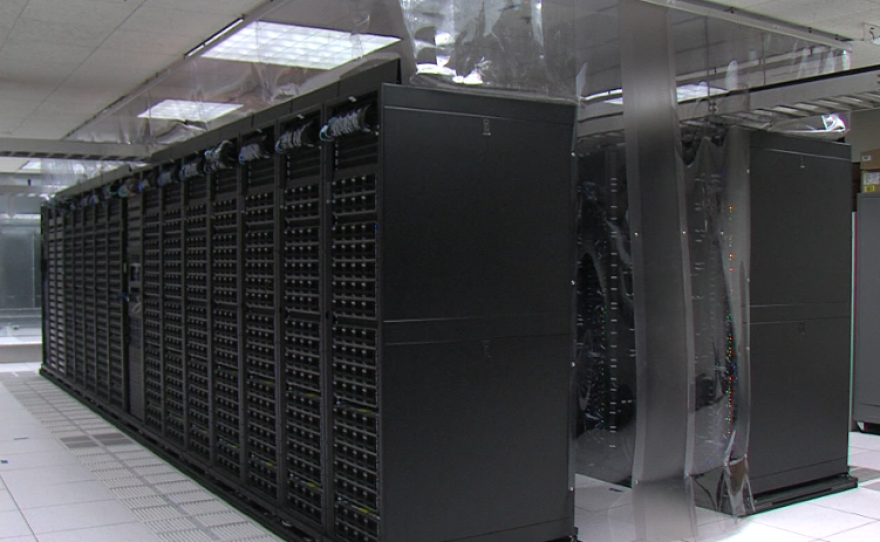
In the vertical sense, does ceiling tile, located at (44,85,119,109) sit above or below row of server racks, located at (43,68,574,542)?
above

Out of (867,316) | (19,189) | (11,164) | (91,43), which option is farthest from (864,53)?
(19,189)

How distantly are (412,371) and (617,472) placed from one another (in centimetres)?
202

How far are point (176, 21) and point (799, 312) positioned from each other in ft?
12.8

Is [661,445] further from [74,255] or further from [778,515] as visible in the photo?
[74,255]

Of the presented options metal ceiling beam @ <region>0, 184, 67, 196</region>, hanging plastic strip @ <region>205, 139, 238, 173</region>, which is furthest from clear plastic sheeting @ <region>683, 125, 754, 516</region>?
metal ceiling beam @ <region>0, 184, 67, 196</region>

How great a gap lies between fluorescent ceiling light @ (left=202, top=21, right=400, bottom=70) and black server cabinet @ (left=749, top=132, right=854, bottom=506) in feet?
8.17

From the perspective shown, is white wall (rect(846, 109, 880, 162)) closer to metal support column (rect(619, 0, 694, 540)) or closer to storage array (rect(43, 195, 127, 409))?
metal support column (rect(619, 0, 694, 540))

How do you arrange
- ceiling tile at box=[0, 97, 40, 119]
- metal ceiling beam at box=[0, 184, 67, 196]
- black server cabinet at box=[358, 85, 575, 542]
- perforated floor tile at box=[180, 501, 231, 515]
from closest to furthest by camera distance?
black server cabinet at box=[358, 85, 575, 542]
perforated floor tile at box=[180, 501, 231, 515]
ceiling tile at box=[0, 97, 40, 119]
metal ceiling beam at box=[0, 184, 67, 196]

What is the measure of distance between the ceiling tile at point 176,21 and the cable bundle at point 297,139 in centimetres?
131

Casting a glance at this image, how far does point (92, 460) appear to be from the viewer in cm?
526

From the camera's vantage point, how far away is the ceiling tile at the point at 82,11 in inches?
172

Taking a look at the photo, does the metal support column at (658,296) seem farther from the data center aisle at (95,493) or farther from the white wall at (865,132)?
the white wall at (865,132)

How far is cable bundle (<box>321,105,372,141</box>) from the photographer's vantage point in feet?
9.88

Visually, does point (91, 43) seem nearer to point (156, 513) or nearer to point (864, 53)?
point (156, 513)
